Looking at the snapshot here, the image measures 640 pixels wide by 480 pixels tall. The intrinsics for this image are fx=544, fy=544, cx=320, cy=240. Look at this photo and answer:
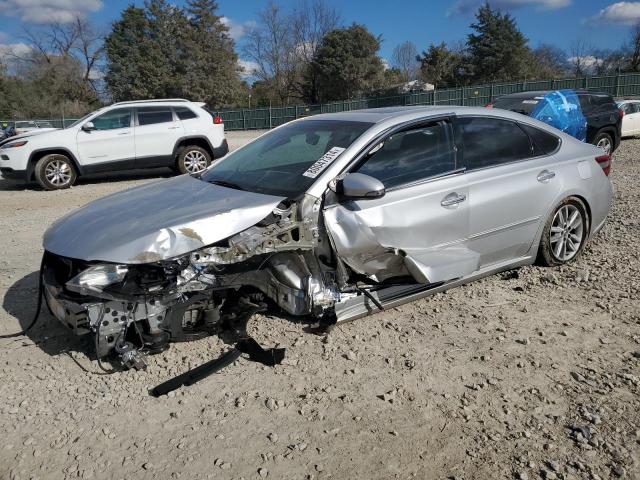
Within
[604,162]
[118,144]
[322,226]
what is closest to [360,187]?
[322,226]

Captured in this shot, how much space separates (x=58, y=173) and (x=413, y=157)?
9.41 metres

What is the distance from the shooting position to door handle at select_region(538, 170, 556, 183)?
4.68m

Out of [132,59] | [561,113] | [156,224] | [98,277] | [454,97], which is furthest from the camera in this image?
[132,59]

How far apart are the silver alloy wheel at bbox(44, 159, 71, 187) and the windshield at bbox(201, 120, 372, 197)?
25.6 ft

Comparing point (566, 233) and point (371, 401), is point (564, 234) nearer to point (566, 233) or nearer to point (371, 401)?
point (566, 233)

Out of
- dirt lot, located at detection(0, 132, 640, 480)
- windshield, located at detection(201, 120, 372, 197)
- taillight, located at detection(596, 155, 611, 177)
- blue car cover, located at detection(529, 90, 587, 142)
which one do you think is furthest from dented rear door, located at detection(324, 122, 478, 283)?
blue car cover, located at detection(529, 90, 587, 142)

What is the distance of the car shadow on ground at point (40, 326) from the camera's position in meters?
3.75

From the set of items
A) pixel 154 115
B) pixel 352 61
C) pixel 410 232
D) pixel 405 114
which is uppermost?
pixel 352 61

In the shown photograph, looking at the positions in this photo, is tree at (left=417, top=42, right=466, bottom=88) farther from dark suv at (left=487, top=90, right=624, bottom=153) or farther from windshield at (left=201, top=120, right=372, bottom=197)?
windshield at (left=201, top=120, right=372, bottom=197)

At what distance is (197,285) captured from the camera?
3.36 meters

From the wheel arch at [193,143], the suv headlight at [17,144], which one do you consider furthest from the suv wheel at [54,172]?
the wheel arch at [193,143]

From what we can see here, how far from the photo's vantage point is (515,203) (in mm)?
4496

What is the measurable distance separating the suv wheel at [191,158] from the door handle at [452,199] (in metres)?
8.94

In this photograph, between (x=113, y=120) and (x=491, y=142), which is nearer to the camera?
(x=491, y=142)
